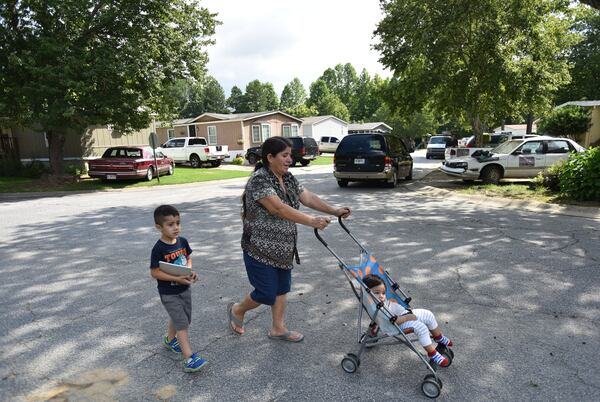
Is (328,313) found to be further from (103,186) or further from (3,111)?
(3,111)

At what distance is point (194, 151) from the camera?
26.9m

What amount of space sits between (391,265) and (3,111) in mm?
16522

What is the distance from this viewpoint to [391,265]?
5.48 meters

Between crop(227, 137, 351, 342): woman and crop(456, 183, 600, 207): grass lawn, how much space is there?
27.3 ft

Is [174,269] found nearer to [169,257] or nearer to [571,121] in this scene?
[169,257]

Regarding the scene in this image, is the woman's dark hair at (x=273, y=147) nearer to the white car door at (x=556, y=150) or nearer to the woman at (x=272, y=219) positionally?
the woman at (x=272, y=219)

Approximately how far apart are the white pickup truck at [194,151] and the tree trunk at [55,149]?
32.1 feet

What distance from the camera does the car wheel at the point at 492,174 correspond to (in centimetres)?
1310

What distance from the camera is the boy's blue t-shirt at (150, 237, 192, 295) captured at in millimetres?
2979

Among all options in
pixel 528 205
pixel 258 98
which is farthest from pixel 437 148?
pixel 258 98

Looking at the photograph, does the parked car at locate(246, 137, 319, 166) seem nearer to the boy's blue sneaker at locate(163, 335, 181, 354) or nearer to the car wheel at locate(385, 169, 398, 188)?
the car wheel at locate(385, 169, 398, 188)

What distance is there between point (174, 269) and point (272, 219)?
83 cm

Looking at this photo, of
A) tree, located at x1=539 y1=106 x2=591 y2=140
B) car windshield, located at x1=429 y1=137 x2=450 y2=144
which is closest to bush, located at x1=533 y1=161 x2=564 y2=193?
tree, located at x1=539 y1=106 x2=591 y2=140

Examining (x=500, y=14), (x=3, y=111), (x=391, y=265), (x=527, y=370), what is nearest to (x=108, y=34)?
(x=3, y=111)
